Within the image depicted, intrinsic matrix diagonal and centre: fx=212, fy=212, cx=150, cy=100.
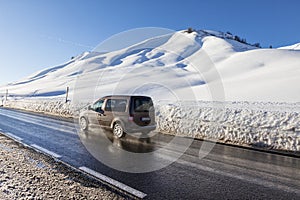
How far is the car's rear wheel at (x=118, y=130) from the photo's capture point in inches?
348

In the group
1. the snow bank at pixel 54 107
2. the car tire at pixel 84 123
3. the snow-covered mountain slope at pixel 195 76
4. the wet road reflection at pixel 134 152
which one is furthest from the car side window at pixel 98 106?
the snow-covered mountain slope at pixel 195 76

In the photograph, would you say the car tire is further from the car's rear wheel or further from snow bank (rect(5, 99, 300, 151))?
snow bank (rect(5, 99, 300, 151))

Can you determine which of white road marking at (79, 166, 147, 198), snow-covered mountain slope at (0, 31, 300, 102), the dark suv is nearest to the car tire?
the dark suv

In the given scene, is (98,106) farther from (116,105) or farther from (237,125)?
(237,125)

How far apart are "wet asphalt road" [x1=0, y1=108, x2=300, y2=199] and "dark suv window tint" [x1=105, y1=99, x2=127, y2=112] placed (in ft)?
4.68

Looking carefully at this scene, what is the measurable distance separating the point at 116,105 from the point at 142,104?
3.75 ft

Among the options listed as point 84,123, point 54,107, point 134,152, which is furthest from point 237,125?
point 54,107

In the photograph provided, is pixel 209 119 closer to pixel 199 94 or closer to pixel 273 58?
pixel 199 94

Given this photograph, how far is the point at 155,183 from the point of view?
4.25m

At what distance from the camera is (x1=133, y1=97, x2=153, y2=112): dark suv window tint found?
886cm

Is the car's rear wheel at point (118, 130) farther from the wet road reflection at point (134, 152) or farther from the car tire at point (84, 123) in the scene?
the car tire at point (84, 123)

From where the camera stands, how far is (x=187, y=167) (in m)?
5.24

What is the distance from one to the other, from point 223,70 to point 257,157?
43.4 m

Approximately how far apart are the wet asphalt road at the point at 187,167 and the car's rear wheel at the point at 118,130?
2.07 feet
